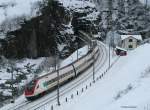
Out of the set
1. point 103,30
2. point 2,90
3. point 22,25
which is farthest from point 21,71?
point 103,30

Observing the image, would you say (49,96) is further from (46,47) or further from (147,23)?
(147,23)

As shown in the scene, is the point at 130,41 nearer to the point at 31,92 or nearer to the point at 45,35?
the point at 45,35

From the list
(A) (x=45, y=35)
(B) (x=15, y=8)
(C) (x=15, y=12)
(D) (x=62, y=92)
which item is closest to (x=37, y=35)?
(A) (x=45, y=35)

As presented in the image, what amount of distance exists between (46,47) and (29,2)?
14420mm

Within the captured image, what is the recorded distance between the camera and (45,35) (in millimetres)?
105438

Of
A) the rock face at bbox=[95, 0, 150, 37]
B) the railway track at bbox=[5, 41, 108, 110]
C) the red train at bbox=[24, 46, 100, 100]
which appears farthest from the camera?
the rock face at bbox=[95, 0, 150, 37]

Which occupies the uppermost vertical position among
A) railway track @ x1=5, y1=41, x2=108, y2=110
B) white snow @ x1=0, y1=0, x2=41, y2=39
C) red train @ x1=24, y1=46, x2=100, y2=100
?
white snow @ x1=0, y1=0, x2=41, y2=39

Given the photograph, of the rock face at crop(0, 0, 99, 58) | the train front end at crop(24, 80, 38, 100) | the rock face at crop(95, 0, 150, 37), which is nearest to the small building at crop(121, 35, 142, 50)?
the rock face at crop(0, 0, 99, 58)

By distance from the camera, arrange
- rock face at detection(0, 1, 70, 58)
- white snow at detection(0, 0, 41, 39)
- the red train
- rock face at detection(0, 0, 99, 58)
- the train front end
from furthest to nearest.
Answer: white snow at detection(0, 0, 41, 39)
rock face at detection(0, 0, 99, 58)
rock face at detection(0, 1, 70, 58)
the red train
the train front end

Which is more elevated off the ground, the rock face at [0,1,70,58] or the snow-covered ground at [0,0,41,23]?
the snow-covered ground at [0,0,41,23]

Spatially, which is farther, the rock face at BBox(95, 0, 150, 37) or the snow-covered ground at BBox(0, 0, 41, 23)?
the rock face at BBox(95, 0, 150, 37)

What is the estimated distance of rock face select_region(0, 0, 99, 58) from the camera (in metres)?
97.6

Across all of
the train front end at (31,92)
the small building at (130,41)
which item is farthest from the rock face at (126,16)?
the train front end at (31,92)

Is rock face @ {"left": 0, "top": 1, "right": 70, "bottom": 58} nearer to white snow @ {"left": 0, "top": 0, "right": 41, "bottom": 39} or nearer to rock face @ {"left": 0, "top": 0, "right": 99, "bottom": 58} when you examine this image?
rock face @ {"left": 0, "top": 0, "right": 99, "bottom": 58}
